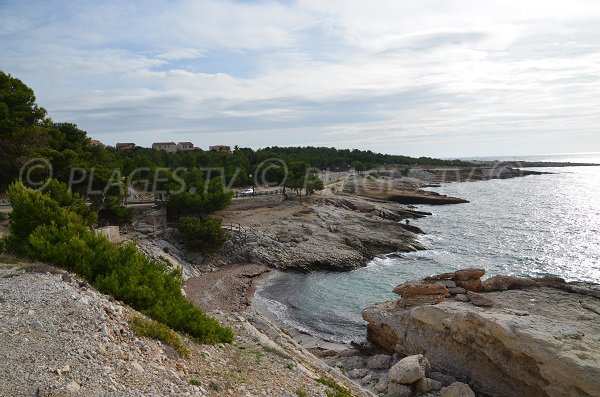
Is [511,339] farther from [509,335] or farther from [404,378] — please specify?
[404,378]

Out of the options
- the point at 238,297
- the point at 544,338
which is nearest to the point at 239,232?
the point at 238,297

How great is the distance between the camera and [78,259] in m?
13.8

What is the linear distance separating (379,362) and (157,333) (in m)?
10.4

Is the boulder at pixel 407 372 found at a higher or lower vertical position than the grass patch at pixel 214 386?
lower

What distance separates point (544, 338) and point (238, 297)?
1691 cm

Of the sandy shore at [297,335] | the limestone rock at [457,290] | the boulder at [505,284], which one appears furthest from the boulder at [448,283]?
the sandy shore at [297,335]

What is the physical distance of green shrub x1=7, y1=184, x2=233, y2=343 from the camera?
12781 millimetres

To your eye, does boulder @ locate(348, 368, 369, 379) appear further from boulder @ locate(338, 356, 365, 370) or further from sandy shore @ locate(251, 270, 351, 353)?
sandy shore @ locate(251, 270, 351, 353)

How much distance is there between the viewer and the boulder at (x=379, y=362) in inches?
700

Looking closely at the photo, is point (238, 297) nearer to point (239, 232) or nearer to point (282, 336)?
point (282, 336)

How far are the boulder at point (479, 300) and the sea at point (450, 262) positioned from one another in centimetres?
557

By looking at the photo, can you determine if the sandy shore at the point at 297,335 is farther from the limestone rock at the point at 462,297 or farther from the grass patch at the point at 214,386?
the grass patch at the point at 214,386

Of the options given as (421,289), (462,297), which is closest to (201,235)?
(421,289)

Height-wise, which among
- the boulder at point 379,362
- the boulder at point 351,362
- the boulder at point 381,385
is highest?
the boulder at point 381,385
